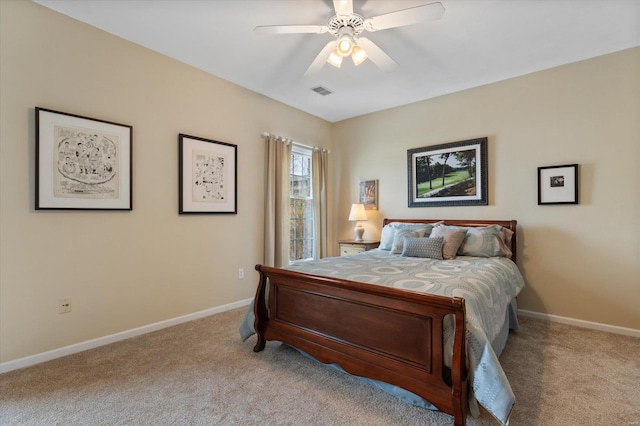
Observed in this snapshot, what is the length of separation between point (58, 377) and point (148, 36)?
2852 millimetres

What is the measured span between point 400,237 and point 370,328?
5.91ft

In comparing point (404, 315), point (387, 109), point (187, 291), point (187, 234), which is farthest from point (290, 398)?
point (387, 109)

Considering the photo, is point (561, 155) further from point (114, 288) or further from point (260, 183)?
point (114, 288)

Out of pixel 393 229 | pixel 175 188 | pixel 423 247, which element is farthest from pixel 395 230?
pixel 175 188

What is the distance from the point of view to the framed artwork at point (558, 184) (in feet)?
10.2

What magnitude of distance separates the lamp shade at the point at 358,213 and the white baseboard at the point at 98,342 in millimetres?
2137

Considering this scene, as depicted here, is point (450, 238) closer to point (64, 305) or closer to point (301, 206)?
point (301, 206)

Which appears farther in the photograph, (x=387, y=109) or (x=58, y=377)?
(x=387, y=109)

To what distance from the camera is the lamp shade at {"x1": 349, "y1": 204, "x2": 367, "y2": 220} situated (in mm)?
4487

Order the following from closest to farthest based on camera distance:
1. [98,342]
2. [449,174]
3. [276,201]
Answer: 1. [98,342]
2. [449,174]
3. [276,201]

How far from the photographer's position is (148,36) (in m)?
2.75

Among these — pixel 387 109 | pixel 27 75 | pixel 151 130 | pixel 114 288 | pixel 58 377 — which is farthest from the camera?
pixel 387 109

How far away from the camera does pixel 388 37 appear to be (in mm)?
2713

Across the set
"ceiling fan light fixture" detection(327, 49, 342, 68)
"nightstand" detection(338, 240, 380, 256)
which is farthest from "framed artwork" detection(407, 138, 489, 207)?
"ceiling fan light fixture" detection(327, 49, 342, 68)
